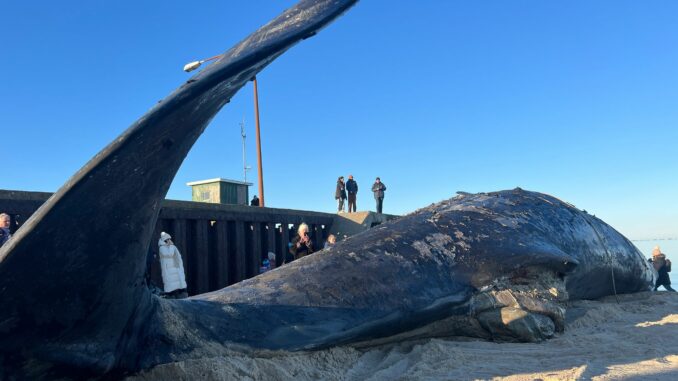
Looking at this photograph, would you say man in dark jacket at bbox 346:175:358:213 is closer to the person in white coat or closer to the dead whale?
the person in white coat

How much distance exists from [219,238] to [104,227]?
937 cm

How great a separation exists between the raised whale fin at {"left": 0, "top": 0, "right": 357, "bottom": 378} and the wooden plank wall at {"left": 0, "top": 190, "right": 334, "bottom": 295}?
7219 millimetres

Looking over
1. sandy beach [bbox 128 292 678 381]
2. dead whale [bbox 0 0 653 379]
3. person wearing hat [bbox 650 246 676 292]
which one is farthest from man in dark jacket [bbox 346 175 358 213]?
sandy beach [bbox 128 292 678 381]

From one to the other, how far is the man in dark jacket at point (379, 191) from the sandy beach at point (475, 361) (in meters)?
13.7

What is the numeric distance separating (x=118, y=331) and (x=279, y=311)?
1.20 m

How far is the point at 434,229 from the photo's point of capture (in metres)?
4.79

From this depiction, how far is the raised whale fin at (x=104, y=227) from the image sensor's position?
191 cm

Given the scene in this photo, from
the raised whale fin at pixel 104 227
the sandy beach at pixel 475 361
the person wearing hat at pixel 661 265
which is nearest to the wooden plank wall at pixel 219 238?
the sandy beach at pixel 475 361

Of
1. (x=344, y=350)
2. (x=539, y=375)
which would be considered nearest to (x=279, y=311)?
(x=344, y=350)

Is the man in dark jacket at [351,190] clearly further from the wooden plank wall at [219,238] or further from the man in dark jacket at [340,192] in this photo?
the wooden plank wall at [219,238]

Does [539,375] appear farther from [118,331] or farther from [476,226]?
[118,331]

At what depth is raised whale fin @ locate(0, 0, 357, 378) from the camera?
1913mm

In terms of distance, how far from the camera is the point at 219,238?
11.3 m

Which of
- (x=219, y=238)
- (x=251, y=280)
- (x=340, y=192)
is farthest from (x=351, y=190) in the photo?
(x=251, y=280)
